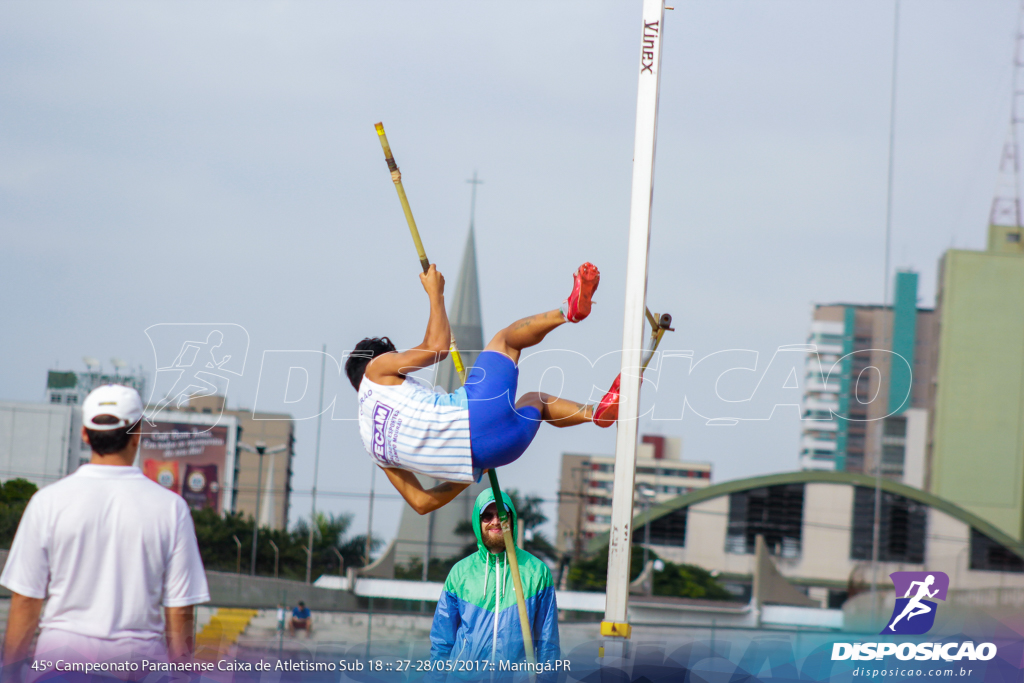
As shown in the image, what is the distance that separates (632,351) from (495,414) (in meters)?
0.84

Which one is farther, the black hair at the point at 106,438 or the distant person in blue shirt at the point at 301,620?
the distant person in blue shirt at the point at 301,620

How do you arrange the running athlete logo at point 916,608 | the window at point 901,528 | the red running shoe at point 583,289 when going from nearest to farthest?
the red running shoe at point 583,289
the running athlete logo at point 916,608
the window at point 901,528

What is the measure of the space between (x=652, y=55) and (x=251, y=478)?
2540 inches

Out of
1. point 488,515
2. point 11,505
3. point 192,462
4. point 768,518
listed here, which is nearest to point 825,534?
point 768,518

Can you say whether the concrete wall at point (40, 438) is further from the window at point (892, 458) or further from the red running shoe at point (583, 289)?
the window at point (892, 458)

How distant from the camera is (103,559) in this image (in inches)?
123

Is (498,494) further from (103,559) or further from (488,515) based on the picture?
(103,559)

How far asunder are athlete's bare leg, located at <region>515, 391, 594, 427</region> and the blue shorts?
178 millimetres

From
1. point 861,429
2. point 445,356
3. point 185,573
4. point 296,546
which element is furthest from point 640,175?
point 861,429

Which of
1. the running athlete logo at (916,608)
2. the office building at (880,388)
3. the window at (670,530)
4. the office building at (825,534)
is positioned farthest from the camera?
the office building at (880,388)

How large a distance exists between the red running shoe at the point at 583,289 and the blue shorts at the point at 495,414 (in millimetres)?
342

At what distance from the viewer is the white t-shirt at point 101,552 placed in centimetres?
310

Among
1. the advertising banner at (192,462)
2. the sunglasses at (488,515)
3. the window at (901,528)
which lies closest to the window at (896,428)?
the window at (901,528)

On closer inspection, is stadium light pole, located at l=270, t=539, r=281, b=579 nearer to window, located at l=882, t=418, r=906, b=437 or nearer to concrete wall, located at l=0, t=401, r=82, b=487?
concrete wall, located at l=0, t=401, r=82, b=487
